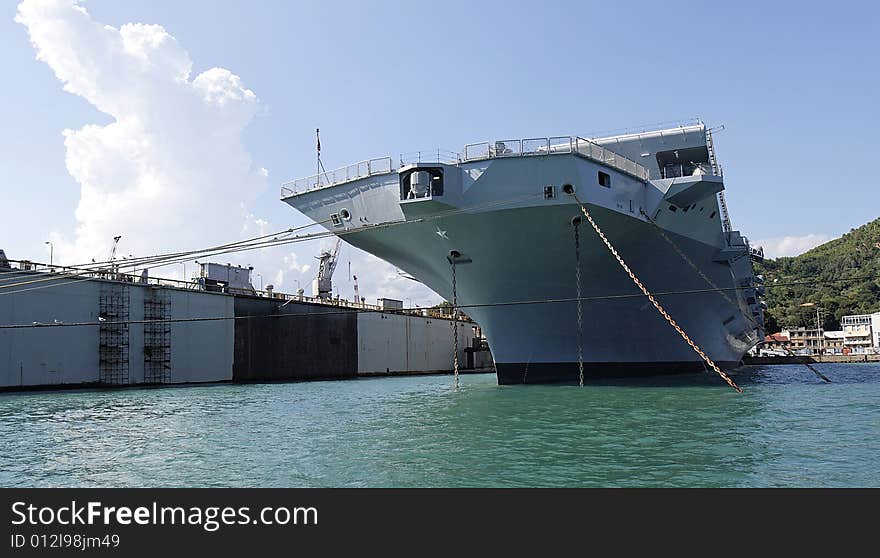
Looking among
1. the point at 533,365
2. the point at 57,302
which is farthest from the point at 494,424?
the point at 57,302

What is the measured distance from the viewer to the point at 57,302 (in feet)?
81.1

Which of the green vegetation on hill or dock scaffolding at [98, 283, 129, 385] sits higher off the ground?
the green vegetation on hill

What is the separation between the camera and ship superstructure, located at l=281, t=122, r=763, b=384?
15289 mm

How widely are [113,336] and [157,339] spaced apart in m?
2.08

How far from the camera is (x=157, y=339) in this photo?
2862 centimetres

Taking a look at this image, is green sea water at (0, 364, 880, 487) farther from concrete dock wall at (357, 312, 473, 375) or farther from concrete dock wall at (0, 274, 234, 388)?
concrete dock wall at (357, 312, 473, 375)

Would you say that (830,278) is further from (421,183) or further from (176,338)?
(421,183)

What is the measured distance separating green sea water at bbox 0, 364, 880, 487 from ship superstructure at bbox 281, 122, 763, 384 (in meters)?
2.73

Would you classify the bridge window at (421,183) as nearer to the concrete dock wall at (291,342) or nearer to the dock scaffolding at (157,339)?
the concrete dock wall at (291,342)

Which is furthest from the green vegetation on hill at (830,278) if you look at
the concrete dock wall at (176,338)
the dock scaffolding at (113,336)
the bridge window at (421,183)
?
the bridge window at (421,183)

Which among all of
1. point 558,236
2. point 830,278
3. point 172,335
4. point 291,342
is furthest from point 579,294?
point 830,278

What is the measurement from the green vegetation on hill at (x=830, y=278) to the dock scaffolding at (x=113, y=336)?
77061mm

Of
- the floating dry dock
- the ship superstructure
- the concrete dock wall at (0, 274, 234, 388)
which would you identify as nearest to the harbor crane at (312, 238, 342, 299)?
the floating dry dock

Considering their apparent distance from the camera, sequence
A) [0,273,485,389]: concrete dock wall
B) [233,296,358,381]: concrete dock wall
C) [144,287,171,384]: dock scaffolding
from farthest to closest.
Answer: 1. [233,296,358,381]: concrete dock wall
2. [144,287,171,384]: dock scaffolding
3. [0,273,485,389]: concrete dock wall
